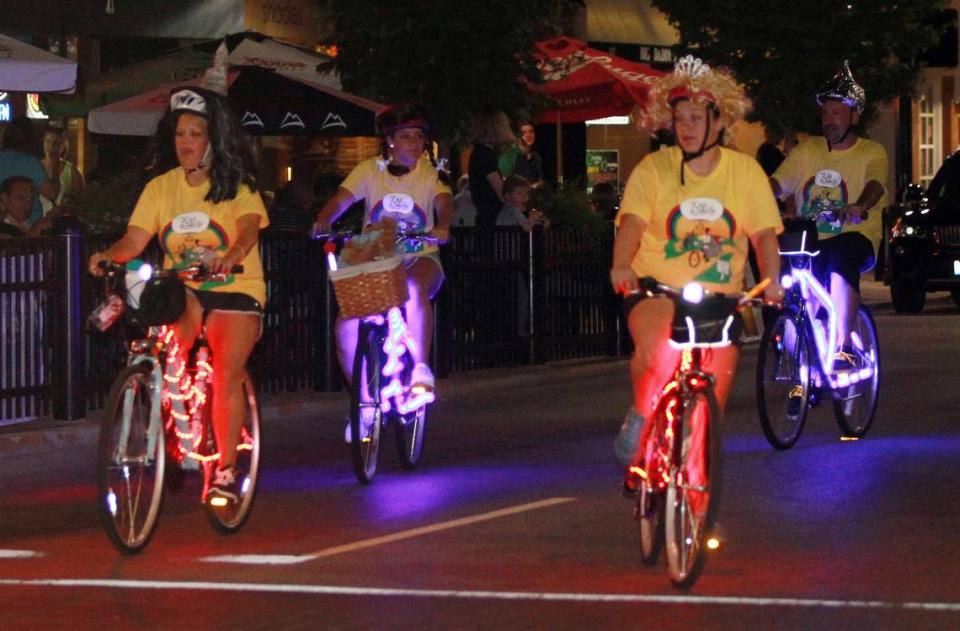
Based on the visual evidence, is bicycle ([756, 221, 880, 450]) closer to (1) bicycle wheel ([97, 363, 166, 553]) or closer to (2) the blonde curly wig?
(2) the blonde curly wig

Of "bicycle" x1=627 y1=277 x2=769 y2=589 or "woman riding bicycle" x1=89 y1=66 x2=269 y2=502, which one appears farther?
"woman riding bicycle" x1=89 y1=66 x2=269 y2=502

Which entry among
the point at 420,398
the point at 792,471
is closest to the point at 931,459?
the point at 792,471

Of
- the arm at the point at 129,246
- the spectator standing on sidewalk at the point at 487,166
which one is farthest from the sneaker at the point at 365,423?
the spectator standing on sidewalk at the point at 487,166

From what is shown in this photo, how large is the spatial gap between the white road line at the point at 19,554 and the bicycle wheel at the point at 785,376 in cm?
441

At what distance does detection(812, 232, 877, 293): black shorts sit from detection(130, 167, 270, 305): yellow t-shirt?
165 inches

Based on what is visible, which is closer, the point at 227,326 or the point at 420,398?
the point at 227,326

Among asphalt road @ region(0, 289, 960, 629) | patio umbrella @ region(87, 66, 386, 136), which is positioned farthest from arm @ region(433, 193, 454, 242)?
patio umbrella @ region(87, 66, 386, 136)

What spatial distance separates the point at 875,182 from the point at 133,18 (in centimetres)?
1264

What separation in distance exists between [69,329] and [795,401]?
4433 millimetres

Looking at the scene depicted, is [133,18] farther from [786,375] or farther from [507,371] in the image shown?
[786,375]

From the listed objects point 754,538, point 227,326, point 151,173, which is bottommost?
point 754,538

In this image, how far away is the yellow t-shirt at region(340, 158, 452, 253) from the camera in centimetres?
1185

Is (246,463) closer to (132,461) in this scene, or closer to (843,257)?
(132,461)

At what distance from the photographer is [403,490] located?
1096 centimetres
